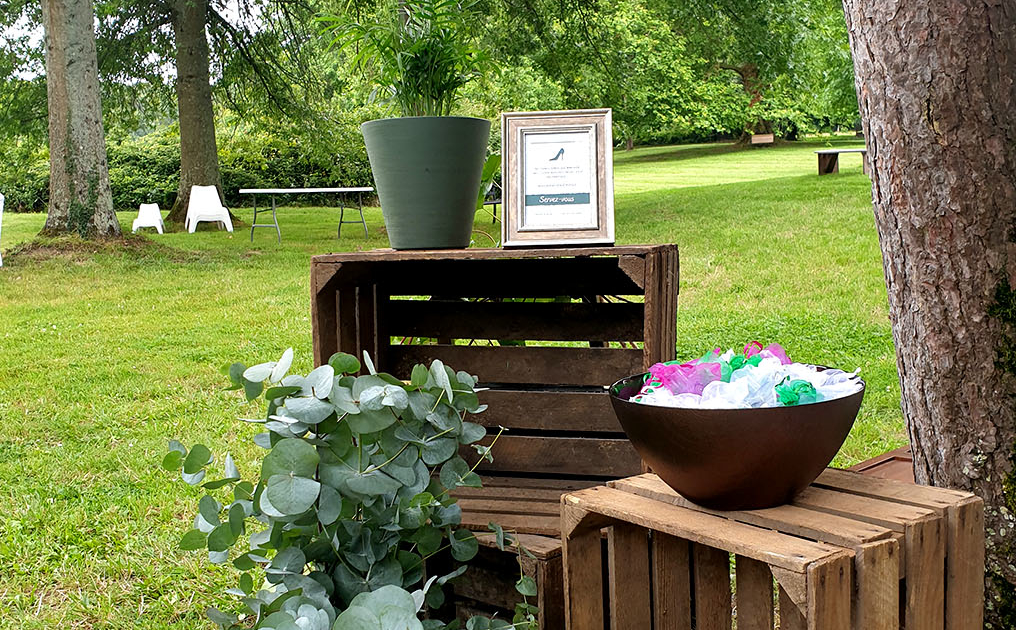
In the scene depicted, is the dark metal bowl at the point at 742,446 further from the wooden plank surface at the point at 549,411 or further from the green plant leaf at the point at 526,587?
the wooden plank surface at the point at 549,411

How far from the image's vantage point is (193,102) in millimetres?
11469

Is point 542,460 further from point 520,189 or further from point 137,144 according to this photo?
point 137,144

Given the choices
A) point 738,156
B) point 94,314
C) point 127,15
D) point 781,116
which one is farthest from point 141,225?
point 781,116

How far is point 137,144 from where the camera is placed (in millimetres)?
17375

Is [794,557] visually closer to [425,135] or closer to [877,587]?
[877,587]

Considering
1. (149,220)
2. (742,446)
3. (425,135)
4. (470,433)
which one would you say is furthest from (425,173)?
(149,220)

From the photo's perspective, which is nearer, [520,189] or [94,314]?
[520,189]

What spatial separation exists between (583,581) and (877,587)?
1.54 feet

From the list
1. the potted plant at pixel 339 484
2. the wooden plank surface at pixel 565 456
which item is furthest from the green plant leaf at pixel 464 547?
the wooden plank surface at pixel 565 456

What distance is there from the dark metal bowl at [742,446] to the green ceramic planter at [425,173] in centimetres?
80

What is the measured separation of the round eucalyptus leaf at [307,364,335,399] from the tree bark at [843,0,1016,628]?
1.02m

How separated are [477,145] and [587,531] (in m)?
0.90

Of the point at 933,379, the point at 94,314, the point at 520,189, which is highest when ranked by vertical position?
the point at 520,189

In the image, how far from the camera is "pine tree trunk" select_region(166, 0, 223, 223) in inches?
443
